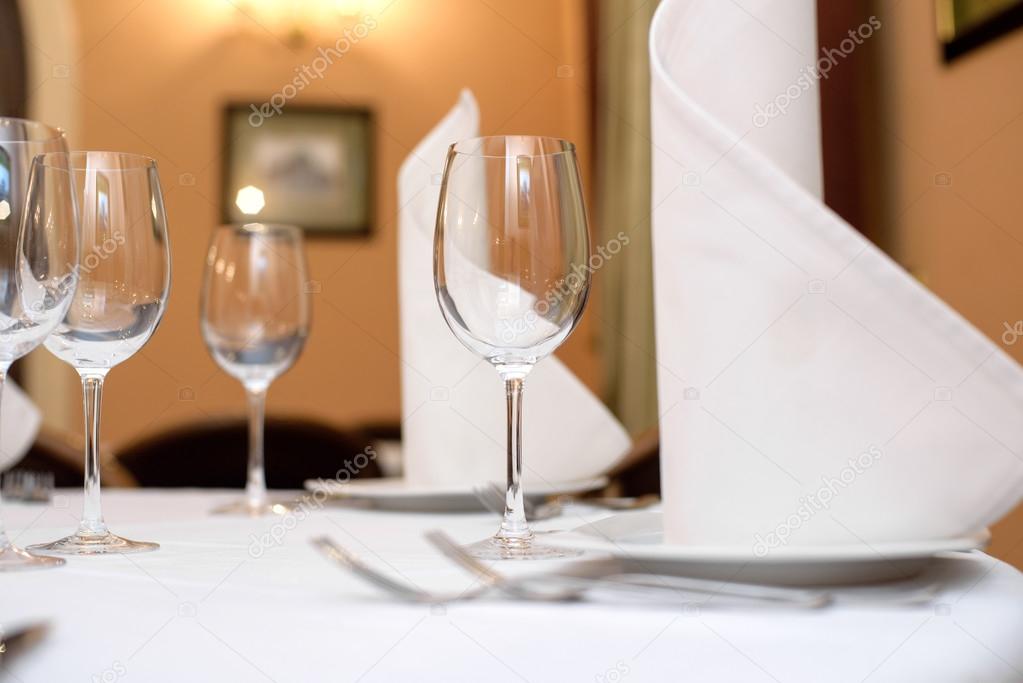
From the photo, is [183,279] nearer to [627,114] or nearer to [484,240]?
[627,114]

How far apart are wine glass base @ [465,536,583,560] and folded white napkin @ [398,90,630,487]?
1.06ft

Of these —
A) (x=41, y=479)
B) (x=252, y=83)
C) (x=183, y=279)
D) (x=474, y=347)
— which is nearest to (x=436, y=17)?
(x=252, y=83)

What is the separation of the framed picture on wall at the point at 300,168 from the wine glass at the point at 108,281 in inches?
158

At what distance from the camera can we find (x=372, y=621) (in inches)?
19.1

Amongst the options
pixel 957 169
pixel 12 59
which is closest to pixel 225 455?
pixel 957 169

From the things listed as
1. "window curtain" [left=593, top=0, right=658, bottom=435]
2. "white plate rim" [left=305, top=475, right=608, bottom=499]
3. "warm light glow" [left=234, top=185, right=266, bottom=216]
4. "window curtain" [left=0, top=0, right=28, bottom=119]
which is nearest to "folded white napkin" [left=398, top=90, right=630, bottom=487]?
"white plate rim" [left=305, top=475, right=608, bottom=499]

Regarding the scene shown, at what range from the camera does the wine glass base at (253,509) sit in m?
1.02

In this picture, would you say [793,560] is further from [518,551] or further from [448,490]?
[448,490]

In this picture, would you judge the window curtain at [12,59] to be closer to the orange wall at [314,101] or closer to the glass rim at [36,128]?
the orange wall at [314,101]

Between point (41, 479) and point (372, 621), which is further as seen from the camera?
point (41, 479)

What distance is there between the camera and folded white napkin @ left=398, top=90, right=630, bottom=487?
98 cm

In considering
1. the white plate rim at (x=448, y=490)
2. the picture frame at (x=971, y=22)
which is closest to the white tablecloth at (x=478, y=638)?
the white plate rim at (x=448, y=490)

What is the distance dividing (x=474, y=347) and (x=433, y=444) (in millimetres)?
352

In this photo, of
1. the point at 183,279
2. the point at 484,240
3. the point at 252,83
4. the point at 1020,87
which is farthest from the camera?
the point at 252,83
